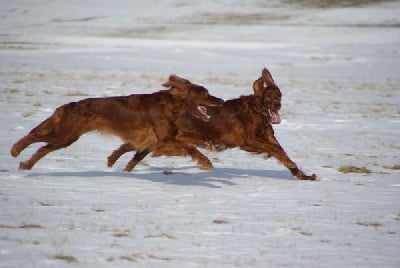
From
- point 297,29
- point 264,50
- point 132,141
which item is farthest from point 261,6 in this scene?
point 132,141

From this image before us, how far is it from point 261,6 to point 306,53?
32.7 metres

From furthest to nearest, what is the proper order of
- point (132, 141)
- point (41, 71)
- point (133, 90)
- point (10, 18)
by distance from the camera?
1. point (10, 18)
2. point (41, 71)
3. point (133, 90)
4. point (132, 141)

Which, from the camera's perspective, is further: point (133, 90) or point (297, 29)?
point (297, 29)

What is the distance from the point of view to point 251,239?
17.5 feet

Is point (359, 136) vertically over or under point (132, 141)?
Answer: under

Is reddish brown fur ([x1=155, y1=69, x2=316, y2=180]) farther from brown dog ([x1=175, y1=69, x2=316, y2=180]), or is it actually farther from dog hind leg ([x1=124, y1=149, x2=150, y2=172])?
dog hind leg ([x1=124, y1=149, x2=150, y2=172])

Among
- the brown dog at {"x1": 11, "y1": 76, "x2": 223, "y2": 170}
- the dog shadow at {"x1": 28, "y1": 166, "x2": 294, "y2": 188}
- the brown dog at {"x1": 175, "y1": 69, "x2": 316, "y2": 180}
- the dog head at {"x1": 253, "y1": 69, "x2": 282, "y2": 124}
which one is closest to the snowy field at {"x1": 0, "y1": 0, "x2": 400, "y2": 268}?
the dog shadow at {"x1": 28, "y1": 166, "x2": 294, "y2": 188}

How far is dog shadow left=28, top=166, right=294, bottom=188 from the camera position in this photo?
777 centimetres

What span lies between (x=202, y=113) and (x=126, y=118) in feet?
2.84

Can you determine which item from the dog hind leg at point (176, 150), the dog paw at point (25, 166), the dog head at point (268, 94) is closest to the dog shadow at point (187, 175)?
the dog paw at point (25, 166)

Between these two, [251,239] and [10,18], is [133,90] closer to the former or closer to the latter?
[251,239]

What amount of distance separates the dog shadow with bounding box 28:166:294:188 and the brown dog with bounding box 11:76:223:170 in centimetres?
42

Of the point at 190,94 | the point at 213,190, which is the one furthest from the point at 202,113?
the point at 213,190

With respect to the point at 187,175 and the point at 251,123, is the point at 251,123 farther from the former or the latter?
the point at 187,175
